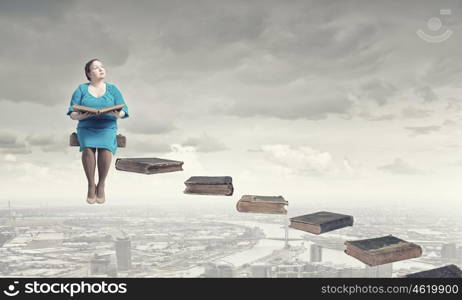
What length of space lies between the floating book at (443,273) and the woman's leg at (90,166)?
5.11m

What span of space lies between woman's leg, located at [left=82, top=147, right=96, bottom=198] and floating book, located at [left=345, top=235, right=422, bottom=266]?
430cm

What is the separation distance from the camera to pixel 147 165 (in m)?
7.69

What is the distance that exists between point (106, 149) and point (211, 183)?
197 centimetres

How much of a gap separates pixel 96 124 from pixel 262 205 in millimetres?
3176

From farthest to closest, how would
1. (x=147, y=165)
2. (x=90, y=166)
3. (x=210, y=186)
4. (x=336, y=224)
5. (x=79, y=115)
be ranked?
(x=147, y=165) < (x=210, y=186) < (x=90, y=166) < (x=336, y=224) < (x=79, y=115)

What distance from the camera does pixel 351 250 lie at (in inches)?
240

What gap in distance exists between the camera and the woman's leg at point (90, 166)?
6887mm

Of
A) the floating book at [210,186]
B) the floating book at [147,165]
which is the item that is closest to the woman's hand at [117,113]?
the floating book at [147,165]

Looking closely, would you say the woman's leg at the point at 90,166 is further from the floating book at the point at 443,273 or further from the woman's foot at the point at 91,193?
the floating book at the point at 443,273

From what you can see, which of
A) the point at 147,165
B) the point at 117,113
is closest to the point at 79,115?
the point at 117,113

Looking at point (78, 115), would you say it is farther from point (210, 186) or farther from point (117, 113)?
point (210, 186)

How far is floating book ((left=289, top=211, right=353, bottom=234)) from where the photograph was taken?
21.4 feet

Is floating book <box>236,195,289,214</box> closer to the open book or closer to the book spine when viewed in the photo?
the book spine

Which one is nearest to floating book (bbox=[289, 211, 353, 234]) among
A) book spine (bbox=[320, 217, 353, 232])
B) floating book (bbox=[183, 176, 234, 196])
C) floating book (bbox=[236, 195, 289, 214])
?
book spine (bbox=[320, 217, 353, 232])
